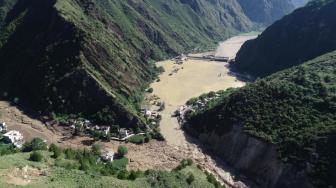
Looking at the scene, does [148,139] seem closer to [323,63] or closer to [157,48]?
[323,63]

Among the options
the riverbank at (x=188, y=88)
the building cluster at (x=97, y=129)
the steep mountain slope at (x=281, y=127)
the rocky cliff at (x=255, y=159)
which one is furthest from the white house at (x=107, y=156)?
the steep mountain slope at (x=281, y=127)

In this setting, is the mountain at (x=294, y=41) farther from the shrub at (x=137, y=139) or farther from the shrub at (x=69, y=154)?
the shrub at (x=69, y=154)

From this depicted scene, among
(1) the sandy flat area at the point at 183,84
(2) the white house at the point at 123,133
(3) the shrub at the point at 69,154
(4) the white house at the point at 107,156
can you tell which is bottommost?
(4) the white house at the point at 107,156

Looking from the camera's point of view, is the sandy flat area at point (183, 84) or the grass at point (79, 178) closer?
the grass at point (79, 178)

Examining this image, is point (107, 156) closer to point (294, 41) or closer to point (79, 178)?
point (79, 178)

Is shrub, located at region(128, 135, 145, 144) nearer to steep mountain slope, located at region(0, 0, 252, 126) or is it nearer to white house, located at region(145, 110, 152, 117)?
steep mountain slope, located at region(0, 0, 252, 126)

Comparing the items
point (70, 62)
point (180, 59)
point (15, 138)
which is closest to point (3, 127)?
point (15, 138)
